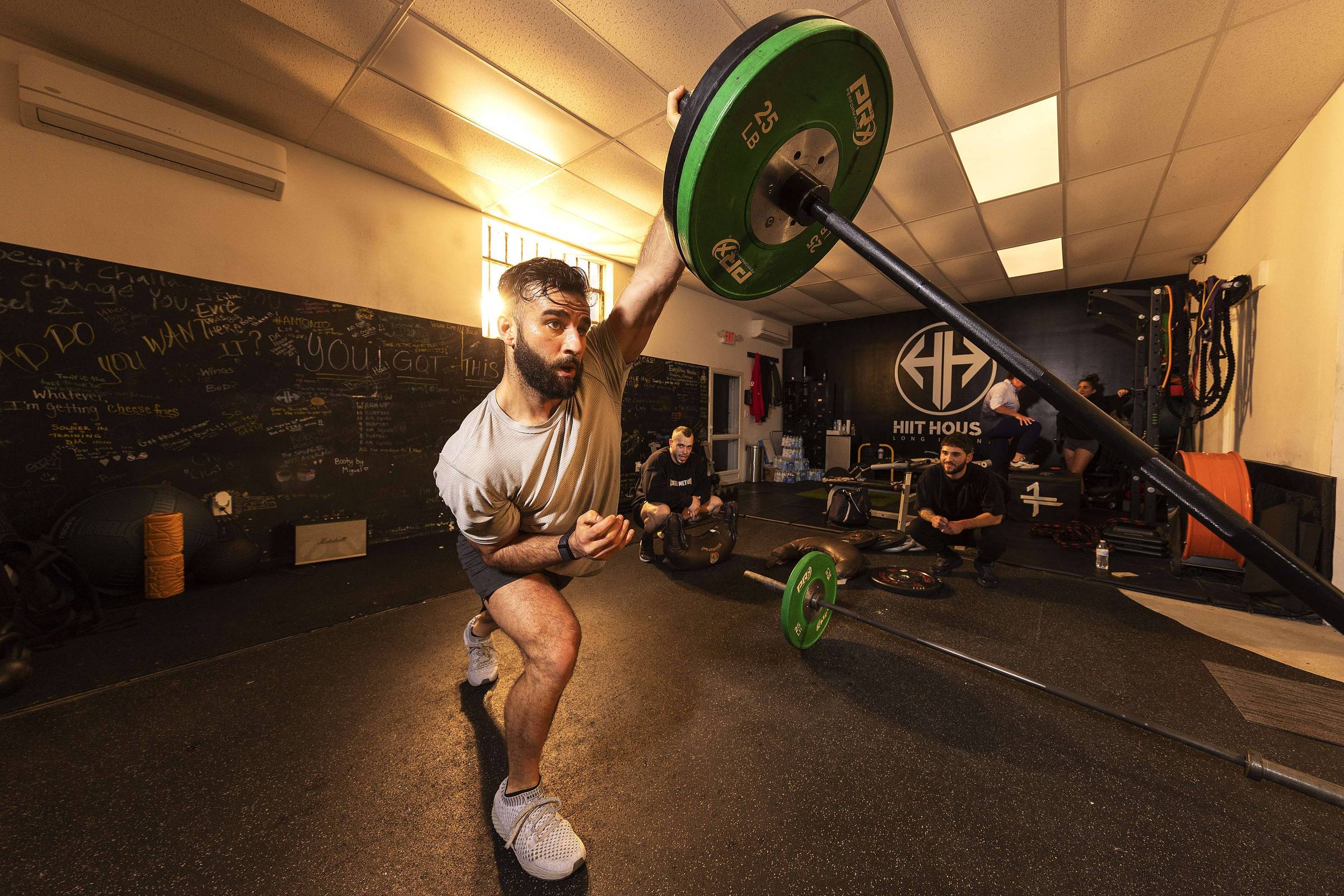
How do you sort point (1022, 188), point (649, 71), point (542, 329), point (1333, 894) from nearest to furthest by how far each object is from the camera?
point (1333, 894) < point (542, 329) < point (649, 71) < point (1022, 188)

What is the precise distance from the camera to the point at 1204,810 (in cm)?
116

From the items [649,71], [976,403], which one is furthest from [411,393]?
[976,403]

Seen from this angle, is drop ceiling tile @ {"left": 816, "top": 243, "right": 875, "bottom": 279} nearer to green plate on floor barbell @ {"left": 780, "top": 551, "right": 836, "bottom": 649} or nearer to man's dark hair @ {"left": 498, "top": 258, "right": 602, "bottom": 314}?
A: green plate on floor barbell @ {"left": 780, "top": 551, "right": 836, "bottom": 649}

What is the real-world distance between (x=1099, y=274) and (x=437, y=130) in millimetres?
6446

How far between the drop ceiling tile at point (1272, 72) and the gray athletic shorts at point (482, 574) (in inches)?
144

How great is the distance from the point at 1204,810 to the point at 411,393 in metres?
4.26

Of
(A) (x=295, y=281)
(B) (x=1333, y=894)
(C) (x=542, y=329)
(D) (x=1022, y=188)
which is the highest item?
(D) (x=1022, y=188)

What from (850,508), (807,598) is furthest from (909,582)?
(850,508)

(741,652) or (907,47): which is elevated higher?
(907,47)

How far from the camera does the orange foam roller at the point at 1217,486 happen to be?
104 inches

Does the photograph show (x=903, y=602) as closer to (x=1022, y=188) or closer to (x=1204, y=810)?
(x=1204, y=810)

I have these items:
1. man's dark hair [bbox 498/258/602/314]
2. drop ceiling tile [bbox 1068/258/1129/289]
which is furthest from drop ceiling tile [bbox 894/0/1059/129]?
drop ceiling tile [bbox 1068/258/1129/289]

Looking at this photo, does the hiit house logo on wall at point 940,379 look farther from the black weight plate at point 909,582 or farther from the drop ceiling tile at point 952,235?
the black weight plate at point 909,582

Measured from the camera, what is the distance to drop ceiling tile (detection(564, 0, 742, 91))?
2008 mm
